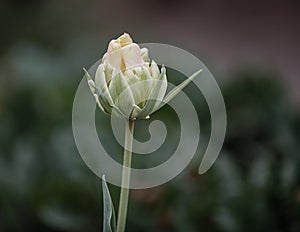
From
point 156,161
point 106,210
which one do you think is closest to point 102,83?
point 106,210

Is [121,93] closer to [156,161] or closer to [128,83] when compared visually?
[128,83]

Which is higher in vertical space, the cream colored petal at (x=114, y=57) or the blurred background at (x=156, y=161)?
the cream colored petal at (x=114, y=57)

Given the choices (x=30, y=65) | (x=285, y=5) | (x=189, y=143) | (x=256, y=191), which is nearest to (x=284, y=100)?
(x=189, y=143)

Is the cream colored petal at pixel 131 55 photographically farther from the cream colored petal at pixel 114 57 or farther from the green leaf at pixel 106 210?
the green leaf at pixel 106 210

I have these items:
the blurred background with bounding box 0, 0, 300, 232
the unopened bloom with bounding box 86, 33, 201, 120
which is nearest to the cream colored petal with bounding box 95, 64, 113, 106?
the unopened bloom with bounding box 86, 33, 201, 120

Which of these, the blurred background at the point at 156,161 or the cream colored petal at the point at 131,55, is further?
the blurred background at the point at 156,161

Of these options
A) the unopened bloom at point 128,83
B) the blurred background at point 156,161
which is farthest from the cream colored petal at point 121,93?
the blurred background at point 156,161

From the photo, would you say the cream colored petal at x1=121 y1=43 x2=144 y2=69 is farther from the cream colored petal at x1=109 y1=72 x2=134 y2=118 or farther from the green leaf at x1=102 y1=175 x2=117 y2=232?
the green leaf at x1=102 y1=175 x2=117 y2=232

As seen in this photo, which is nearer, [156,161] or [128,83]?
[128,83]

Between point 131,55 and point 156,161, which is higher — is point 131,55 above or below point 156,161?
above
